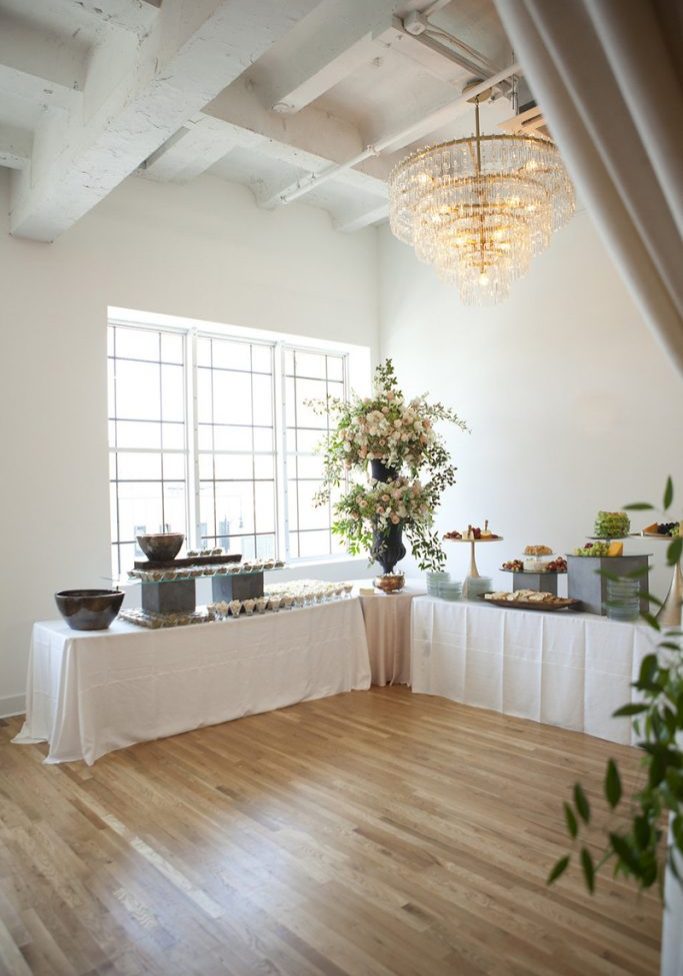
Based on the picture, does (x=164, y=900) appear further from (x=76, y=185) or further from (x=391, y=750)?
(x=76, y=185)

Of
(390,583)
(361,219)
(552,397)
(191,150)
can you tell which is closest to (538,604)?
(390,583)

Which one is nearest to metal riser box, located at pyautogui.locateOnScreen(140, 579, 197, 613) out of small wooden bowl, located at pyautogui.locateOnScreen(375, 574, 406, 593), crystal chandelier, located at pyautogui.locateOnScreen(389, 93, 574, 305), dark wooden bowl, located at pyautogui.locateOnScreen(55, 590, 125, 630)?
dark wooden bowl, located at pyautogui.locateOnScreen(55, 590, 125, 630)

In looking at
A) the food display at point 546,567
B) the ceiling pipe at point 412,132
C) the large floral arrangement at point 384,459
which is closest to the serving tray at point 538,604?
the food display at point 546,567

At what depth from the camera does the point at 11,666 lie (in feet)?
16.1

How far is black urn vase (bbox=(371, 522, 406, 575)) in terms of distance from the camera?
208 inches

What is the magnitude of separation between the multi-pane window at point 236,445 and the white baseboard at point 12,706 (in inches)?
78.9

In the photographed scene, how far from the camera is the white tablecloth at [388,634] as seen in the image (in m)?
5.29

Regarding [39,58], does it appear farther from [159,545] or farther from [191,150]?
[159,545]

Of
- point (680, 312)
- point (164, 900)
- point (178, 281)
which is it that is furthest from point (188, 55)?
point (164, 900)

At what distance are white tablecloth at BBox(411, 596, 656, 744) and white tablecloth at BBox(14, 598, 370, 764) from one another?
68 cm

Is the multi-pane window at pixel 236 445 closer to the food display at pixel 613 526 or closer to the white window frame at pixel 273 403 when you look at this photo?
the white window frame at pixel 273 403

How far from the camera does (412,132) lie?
5.13m

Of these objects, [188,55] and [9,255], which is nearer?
[188,55]

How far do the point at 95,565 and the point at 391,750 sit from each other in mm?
2644
